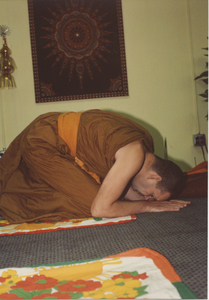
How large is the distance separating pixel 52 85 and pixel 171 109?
1.28 m

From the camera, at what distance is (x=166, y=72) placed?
290 cm

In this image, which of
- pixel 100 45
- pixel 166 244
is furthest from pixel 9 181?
pixel 100 45

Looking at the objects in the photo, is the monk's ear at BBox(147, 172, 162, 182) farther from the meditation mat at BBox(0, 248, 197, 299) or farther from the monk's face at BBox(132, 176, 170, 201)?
the meditation mat at BBox(0, 248, 197, 299)

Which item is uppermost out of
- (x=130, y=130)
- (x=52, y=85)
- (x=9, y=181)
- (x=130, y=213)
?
(x=52, y=85)

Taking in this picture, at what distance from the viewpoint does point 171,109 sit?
2906 millimetres

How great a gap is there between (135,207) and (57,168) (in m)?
0.45

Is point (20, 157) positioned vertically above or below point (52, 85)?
Result: below

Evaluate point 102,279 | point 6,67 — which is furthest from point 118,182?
point 6,67

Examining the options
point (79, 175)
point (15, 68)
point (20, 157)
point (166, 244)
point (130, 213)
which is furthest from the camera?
point (15, 68)

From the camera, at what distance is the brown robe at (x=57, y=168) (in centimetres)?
138

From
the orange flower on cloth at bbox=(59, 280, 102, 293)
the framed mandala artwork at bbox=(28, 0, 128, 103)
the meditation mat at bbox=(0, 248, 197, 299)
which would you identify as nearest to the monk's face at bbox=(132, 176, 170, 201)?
the meditation mat at bbox=(0, 248, 197, 299)

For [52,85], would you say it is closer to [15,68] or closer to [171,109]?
[15,68]

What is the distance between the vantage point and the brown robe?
1.38 meters

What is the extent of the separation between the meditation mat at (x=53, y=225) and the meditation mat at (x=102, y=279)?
40 cm
